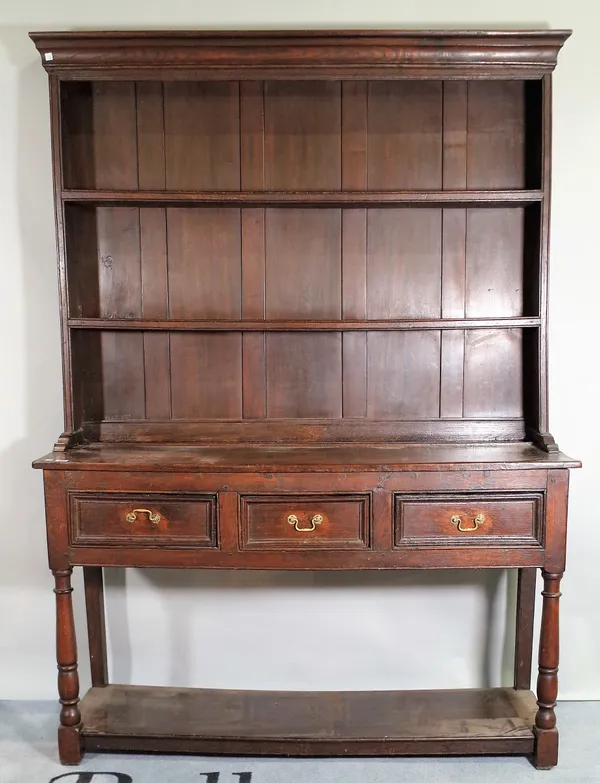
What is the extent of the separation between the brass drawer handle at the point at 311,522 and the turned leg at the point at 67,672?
2.26ft

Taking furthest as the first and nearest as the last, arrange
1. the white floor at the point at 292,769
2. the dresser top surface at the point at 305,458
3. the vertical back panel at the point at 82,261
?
the vertical back panel at the point at 82,261 → the white floor at the point at 292,769 → the dresser top surface at the point at 305,458

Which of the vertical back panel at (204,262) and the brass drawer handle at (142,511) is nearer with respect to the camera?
the brass drawer handle at (142,511)

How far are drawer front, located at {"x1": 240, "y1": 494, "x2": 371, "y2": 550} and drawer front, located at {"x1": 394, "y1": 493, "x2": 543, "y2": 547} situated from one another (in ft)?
0.42

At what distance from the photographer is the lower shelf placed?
2018mm

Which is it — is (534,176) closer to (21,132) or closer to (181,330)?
(181,330)

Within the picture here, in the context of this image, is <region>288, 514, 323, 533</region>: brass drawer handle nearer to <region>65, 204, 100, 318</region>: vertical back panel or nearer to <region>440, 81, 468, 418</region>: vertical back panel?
<region>440, 81, 468, 418</region>: vertical back panel

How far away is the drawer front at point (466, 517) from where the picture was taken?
1871 mm

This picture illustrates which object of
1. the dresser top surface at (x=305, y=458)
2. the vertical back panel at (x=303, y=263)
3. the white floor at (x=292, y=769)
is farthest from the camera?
the vertical back panel at (x=303, y=263)

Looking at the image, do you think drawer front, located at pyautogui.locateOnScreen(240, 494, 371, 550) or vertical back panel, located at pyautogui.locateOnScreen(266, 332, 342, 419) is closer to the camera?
drawer front, located at pyautogui.locateOnScreen(240, 494, 371, 550)

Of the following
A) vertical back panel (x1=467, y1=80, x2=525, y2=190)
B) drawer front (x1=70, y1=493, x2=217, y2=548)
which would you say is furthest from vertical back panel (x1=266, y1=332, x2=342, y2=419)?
vertical back panel (x1=467, y1=80, x2=525, y2=190)

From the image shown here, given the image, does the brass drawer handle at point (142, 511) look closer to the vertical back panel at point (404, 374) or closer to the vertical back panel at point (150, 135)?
the vertical back panel at point (404, 374)

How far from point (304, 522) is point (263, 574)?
554 mm

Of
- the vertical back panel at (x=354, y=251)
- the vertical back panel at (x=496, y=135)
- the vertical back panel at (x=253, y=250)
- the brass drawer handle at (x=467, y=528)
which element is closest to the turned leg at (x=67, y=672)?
the vertical back panel at (x=253, y=250)

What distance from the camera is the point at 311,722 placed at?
209 centimetres
